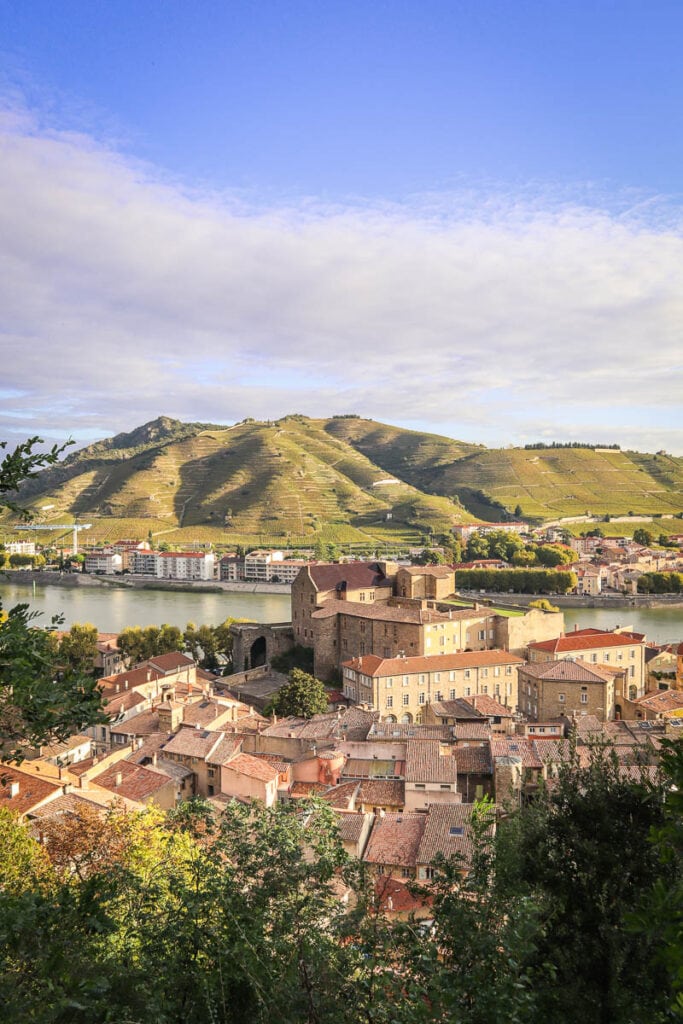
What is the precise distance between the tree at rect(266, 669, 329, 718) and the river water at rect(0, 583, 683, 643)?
20.4m

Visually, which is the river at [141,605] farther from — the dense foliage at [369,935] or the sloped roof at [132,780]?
the dense foliage at [369,935]

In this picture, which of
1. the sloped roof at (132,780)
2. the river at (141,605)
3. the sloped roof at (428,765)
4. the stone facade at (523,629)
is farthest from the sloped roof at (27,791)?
the river at (141,605)

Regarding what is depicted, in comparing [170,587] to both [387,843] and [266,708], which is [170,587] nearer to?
[266,708]

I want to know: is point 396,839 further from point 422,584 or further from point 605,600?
point 605,600

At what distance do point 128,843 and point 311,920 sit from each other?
4.19 meters

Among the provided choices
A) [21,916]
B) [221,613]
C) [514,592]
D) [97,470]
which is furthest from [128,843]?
[97,470]

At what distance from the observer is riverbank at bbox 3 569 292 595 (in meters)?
56.8

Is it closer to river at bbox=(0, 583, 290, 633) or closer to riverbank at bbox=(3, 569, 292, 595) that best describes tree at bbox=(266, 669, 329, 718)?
river at bbox=(0, 583, 290, 633)

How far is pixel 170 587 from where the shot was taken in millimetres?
58375

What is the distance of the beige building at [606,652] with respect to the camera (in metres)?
23.9

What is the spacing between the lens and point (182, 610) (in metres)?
46.1

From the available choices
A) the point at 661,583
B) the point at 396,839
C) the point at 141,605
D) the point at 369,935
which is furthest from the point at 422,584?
the point at 661,583

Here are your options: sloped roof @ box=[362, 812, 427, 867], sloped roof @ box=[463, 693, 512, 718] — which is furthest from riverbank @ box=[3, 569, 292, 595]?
sloped roof @ box=[362, 812, 427, 867]

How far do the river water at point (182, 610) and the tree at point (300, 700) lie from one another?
20.4 meters
